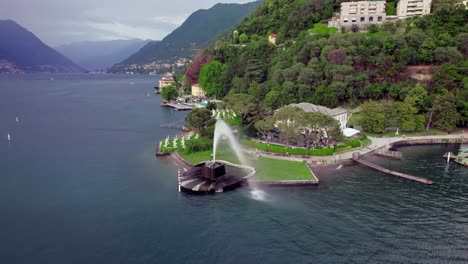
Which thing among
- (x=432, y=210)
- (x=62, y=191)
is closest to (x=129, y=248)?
(x=62, y=191)

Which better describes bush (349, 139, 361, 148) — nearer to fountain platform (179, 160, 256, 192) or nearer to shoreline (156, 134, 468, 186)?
shoreline (156, 134, 468, 186)

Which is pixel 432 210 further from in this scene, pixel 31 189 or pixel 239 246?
pixel 31 189

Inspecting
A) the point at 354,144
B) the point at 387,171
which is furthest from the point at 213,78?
the point at 387,171

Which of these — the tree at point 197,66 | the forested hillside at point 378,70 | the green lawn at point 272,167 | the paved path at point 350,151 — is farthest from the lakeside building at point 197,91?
the green lawn at point 272,167

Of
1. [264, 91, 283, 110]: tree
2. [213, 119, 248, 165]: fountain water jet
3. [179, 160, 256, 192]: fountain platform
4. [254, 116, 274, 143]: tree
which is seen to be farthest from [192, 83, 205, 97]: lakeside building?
[179, 160, 256, 192]: fountain platform

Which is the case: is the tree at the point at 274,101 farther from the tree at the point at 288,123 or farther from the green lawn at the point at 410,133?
the tree at the point at 288,123
